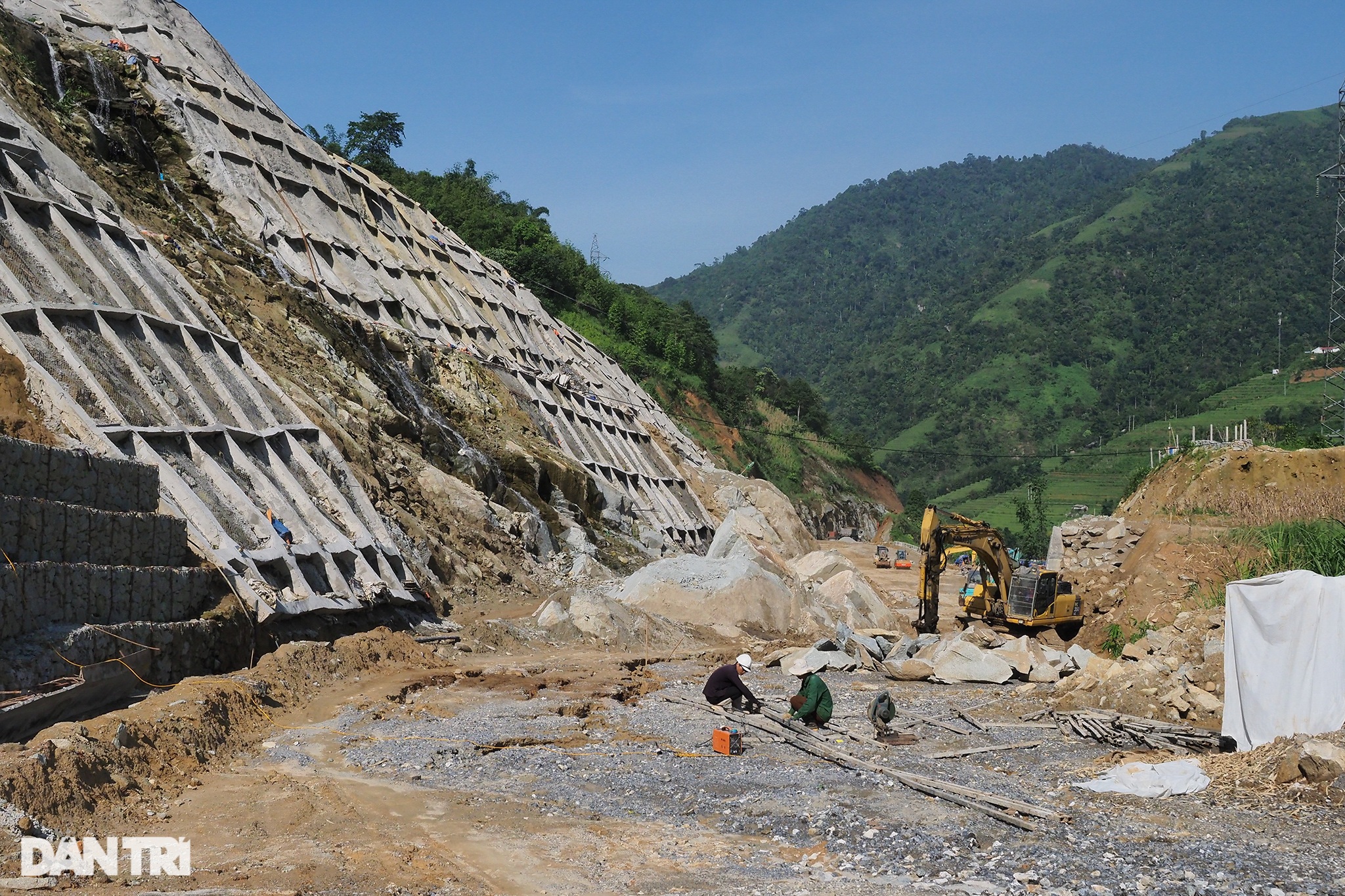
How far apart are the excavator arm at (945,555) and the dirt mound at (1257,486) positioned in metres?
3.86

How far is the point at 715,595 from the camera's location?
26688mm

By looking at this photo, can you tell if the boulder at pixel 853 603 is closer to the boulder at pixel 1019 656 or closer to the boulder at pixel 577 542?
the boulder at pixel 577 542

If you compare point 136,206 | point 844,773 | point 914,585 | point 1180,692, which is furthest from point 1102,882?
point 914,585

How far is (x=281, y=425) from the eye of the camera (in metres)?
22.1

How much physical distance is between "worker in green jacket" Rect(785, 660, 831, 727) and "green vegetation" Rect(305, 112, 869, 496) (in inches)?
1753

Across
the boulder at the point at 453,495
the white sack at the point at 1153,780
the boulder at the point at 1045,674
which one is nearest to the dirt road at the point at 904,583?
the boulder at the point at 1045,674

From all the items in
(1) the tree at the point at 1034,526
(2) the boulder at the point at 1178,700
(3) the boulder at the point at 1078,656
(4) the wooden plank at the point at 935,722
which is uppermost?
(2) the boulder at the point at 1178,700

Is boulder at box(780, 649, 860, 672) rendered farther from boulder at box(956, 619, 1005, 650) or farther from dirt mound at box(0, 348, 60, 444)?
dirt mound at box(0, 348, 60, 444)

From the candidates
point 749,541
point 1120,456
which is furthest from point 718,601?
point 1120,456

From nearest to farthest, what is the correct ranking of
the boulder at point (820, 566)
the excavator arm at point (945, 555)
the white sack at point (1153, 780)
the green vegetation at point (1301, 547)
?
the white sack at point (1153, 780), the green vegetation at point (1301, 547), the excavator arm at point (945, 555), the boulder at point (820, 566)

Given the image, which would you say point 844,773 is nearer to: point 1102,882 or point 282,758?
point 1102,882

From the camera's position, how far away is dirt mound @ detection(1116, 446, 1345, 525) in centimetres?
2450

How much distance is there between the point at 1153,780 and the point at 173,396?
1682 centimetres

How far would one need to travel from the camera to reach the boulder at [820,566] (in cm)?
3338
